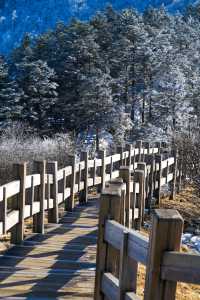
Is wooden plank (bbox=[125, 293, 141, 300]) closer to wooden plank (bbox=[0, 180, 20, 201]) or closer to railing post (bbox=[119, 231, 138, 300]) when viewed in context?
railing post (bbox=[119, 231, 138, 300])

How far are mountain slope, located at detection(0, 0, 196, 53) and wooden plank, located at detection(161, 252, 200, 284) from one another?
155 m

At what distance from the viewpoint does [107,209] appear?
4.34 metres

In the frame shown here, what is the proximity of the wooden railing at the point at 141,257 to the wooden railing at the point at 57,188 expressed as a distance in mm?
2864

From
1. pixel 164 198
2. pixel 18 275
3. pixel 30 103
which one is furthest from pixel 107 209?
pixel 30 103

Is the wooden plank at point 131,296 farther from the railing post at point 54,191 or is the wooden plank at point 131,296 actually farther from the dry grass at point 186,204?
the dry grass at point 186,204

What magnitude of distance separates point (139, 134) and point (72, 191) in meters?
32.9

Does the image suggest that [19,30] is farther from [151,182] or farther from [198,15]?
[151,182]

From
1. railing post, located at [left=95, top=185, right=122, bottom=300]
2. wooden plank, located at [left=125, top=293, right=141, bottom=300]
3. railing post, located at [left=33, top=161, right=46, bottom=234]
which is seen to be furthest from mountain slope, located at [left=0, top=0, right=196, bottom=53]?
wooden plank, located at [left=125, top=293, right=141, bottom=300]

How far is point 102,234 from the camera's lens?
434 cm

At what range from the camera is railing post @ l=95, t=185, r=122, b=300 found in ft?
14.1

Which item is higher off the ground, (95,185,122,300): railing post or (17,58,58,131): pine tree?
(17,58,58,131): pine tree

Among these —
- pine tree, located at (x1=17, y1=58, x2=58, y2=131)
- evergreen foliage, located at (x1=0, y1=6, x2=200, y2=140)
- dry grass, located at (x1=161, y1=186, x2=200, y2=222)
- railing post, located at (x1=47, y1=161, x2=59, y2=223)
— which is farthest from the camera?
evergreen foliage, located at (x1=0, y1=6, x2=200, y2=140)

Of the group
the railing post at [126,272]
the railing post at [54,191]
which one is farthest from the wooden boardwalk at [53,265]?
the railing post at [126,272]

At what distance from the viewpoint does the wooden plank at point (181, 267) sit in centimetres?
278
